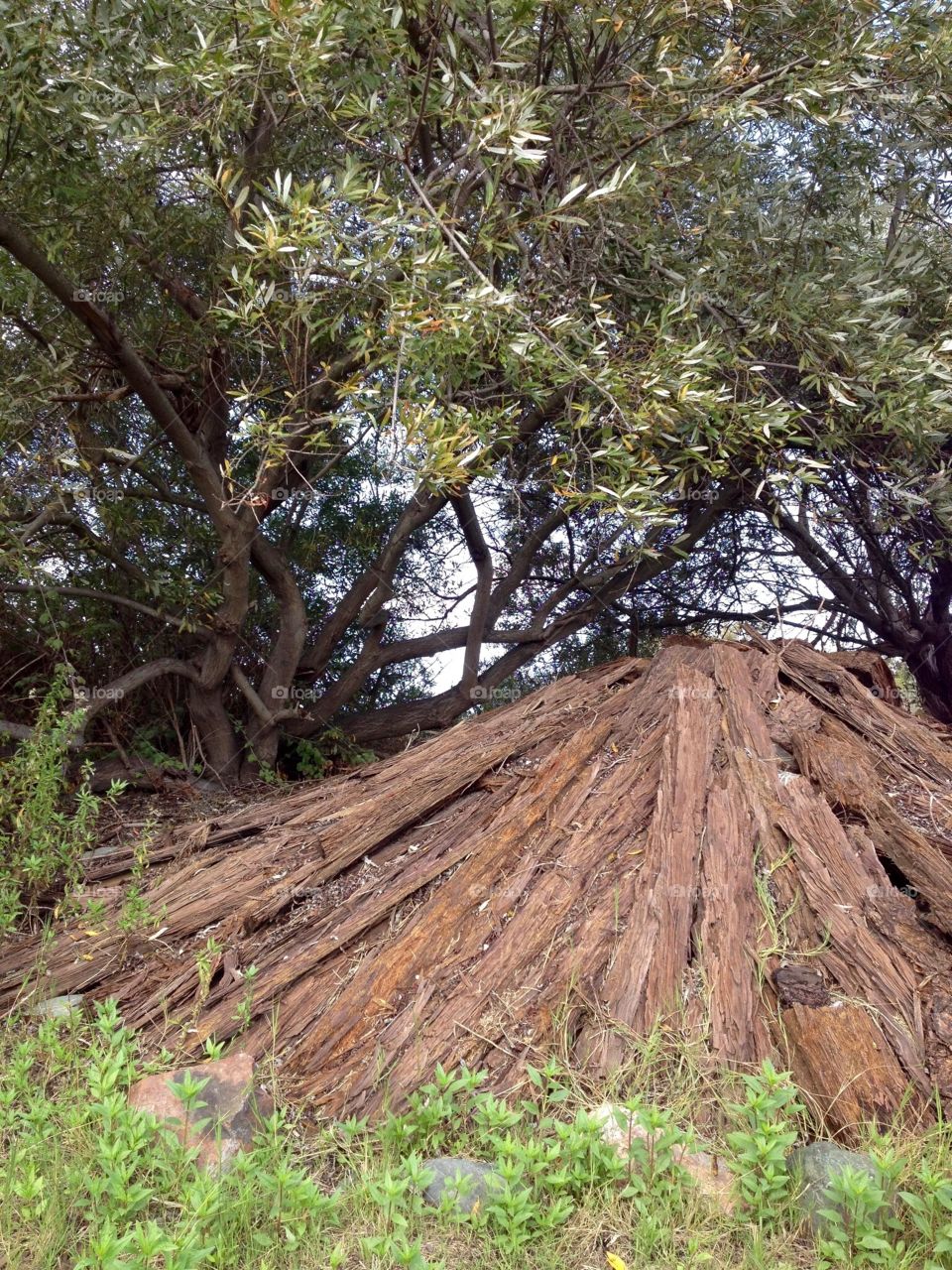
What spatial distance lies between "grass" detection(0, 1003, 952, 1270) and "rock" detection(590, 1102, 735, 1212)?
1.2 inches

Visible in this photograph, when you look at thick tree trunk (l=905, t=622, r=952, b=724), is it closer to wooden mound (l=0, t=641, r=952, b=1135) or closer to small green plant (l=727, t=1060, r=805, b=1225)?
wooden mound (l=0, t=641, r=952, b=1135)

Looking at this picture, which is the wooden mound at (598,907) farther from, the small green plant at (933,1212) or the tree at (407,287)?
the tree at (407,287)

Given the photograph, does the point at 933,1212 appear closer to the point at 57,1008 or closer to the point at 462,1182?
the point at 462,1182

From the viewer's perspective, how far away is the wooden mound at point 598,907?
3600 mm

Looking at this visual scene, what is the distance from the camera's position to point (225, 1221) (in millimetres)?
2818

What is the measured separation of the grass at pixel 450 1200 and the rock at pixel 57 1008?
70 centimetres

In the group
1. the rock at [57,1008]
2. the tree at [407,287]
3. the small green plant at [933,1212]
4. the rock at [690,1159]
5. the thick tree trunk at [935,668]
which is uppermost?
the tree at [407,287]

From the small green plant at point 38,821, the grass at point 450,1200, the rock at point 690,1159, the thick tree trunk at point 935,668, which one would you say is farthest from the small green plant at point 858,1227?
the thick tree trunk at point 935,668

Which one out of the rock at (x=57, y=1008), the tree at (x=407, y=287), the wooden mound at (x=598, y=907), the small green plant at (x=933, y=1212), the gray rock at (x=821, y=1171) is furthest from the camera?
the tree at (x=407, y=287)

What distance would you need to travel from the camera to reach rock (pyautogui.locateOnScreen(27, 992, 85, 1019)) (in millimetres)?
4090

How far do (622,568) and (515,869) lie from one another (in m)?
4.22

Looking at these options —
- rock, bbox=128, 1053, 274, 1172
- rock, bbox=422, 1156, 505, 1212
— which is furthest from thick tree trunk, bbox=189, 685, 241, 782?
rock, bbox=422, 1156, 505, 1212

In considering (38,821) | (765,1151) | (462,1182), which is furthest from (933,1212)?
(38,821)

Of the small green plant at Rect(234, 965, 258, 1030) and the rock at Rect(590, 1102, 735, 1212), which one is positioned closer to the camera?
the rock at Rect(590, 1102, 735, 1212)
